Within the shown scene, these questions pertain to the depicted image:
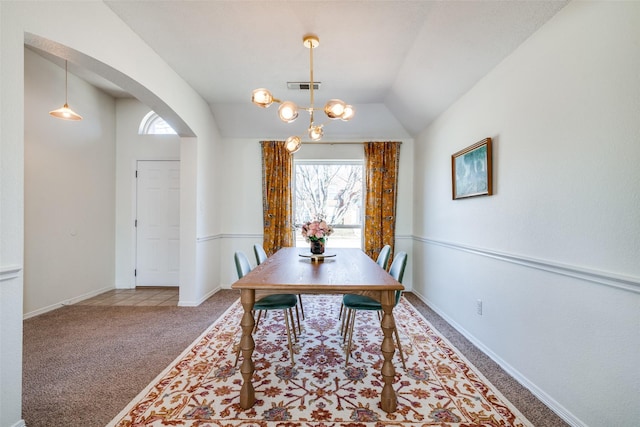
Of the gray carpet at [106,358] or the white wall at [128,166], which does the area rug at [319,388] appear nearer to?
the gray carpet at [106,358]

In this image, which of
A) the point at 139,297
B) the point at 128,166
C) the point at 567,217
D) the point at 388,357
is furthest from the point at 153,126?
the point at 567,217

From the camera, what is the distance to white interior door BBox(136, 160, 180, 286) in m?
4.63

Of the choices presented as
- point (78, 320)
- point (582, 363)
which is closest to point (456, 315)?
point (582, 363)

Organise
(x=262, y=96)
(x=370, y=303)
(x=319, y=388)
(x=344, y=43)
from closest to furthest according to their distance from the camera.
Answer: (x=319, y=388), (x=262, y=96), (x=370, y=303), (x=344, y=43)

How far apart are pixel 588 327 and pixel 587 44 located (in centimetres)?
151

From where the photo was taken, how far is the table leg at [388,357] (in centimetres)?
169

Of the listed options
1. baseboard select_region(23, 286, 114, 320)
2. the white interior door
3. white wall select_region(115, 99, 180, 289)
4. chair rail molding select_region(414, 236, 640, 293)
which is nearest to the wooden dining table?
chair rail molding select_region(414, 236, 640, 293)

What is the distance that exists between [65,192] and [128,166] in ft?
3.36

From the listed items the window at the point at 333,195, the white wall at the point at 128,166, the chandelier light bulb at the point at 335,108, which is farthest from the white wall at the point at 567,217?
the white wall at the point at 128,166

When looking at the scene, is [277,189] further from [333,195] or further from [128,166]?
[128,166]

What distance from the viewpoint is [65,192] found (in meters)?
3.73

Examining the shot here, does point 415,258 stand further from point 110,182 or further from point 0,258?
point 110,182

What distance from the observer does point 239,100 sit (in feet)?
13.1

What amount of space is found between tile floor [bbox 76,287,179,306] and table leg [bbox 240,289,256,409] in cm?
255
